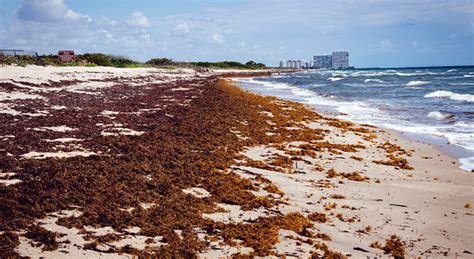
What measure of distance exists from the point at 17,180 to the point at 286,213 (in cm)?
398

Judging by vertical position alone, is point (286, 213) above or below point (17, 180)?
below

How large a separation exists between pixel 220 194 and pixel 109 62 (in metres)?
53.3

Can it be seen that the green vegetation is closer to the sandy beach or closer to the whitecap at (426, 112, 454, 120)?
the sandy beach

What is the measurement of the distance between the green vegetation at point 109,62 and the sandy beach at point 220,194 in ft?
78.2

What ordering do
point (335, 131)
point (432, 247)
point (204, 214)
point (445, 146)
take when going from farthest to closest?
point (335, 131) → point (445, 146) → point (204, 214) → point (432, 247)

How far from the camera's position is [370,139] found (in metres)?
10.8

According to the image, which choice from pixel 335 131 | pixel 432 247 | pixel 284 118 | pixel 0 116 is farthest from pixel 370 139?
pixel 0 116

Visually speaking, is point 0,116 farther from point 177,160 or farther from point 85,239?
point 85,239

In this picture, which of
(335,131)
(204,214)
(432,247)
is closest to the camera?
(432,247)

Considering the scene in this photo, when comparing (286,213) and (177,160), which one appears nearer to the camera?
(286,213)

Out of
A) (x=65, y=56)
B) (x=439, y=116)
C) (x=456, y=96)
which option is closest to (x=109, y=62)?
(x=65, y=56)

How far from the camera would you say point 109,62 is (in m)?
54.6

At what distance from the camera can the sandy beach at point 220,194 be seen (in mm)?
4167

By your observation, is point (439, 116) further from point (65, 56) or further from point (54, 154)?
point (65, 56)
